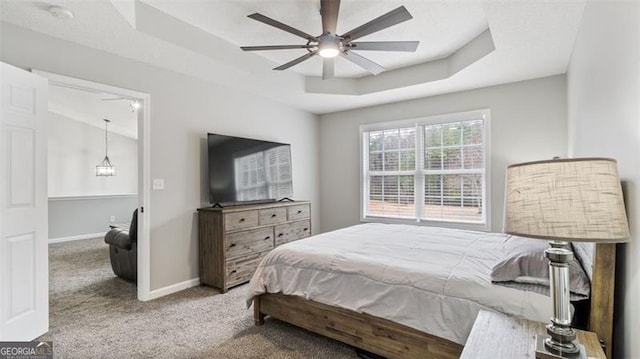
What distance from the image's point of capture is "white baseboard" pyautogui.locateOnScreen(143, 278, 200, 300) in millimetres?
3166

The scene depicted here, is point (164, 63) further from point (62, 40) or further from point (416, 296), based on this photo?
point (416, 296)

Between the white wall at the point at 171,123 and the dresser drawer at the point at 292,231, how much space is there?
105cm

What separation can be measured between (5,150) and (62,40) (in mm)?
1124

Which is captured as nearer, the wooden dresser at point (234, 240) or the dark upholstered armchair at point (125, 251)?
the wooden dresser at point (234, 240)

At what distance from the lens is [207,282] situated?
3506mm

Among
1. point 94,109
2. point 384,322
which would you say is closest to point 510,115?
point 384,322

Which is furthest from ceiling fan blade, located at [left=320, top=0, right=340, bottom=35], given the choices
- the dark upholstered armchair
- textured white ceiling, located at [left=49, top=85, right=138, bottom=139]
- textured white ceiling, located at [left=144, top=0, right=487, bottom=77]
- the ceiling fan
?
textured white ceiling, located at [left=49, top=85, right=138, bottom=139]

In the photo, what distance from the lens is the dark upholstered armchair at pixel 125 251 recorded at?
3.54 m

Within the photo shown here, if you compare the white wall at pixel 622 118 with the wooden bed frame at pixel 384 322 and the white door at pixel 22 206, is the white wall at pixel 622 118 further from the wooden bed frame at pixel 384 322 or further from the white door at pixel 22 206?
the white door at pixel 22 206

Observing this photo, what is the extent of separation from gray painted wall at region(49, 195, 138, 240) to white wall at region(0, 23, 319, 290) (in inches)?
186

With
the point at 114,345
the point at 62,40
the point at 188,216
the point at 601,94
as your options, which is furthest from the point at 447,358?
the point at 62,40

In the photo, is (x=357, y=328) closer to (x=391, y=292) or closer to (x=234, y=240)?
(x=391, y=292)

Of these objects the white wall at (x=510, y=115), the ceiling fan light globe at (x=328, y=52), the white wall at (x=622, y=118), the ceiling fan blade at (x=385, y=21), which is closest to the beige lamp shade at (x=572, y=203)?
the white wall at (x=622, y=118)

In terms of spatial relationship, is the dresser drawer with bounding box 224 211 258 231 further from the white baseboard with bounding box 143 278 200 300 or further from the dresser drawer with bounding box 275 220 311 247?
the white baseboard with bounding box 143 278 200 300
